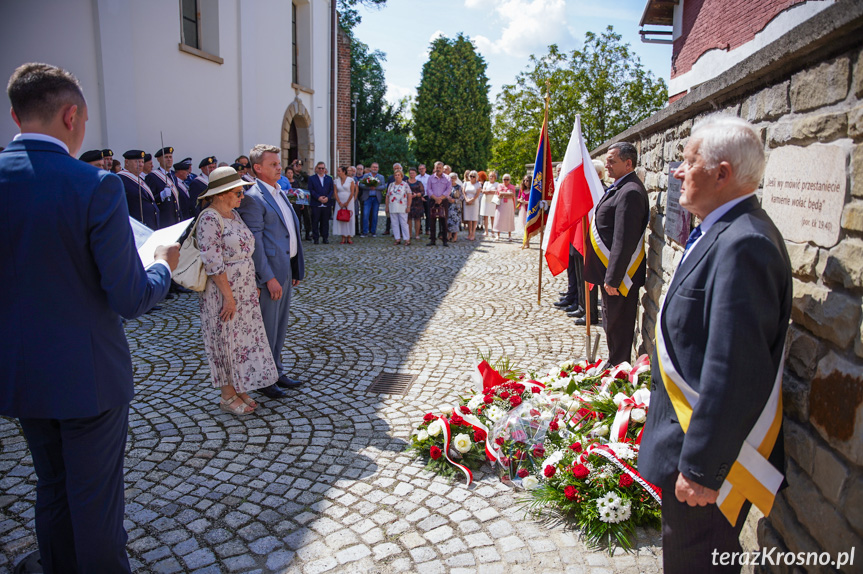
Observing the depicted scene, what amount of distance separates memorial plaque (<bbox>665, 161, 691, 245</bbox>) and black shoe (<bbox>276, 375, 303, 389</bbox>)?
3.24 m

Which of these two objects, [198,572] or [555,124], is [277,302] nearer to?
[198,572]

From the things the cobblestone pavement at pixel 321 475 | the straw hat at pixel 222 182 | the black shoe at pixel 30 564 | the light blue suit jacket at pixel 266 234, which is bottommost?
the cobblestone pavement at pixel 321 475

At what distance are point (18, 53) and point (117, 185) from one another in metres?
8.47

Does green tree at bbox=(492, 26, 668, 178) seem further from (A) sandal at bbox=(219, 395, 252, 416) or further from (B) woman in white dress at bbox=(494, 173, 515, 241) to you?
(A) sandal at bbox=(219, 395, 252, 416)

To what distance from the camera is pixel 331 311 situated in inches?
309

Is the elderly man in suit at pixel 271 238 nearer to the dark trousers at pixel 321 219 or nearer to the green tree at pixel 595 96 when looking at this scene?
the dark trousers at pixel 321 219

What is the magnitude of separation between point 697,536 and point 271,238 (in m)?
3.67

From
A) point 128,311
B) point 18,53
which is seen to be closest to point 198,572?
point 128,311

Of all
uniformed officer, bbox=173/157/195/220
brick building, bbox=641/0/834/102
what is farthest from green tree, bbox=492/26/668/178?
uniformed officer, bbox=173/157/195/220

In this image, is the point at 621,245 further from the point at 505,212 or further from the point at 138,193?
the point at 505,212

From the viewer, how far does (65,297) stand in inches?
84.9

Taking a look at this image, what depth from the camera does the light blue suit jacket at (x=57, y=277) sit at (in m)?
2.10

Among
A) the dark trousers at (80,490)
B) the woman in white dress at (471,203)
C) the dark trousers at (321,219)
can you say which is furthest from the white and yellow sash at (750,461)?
the woman in white dress at (471,203)

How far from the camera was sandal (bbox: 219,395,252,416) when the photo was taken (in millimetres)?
4461
